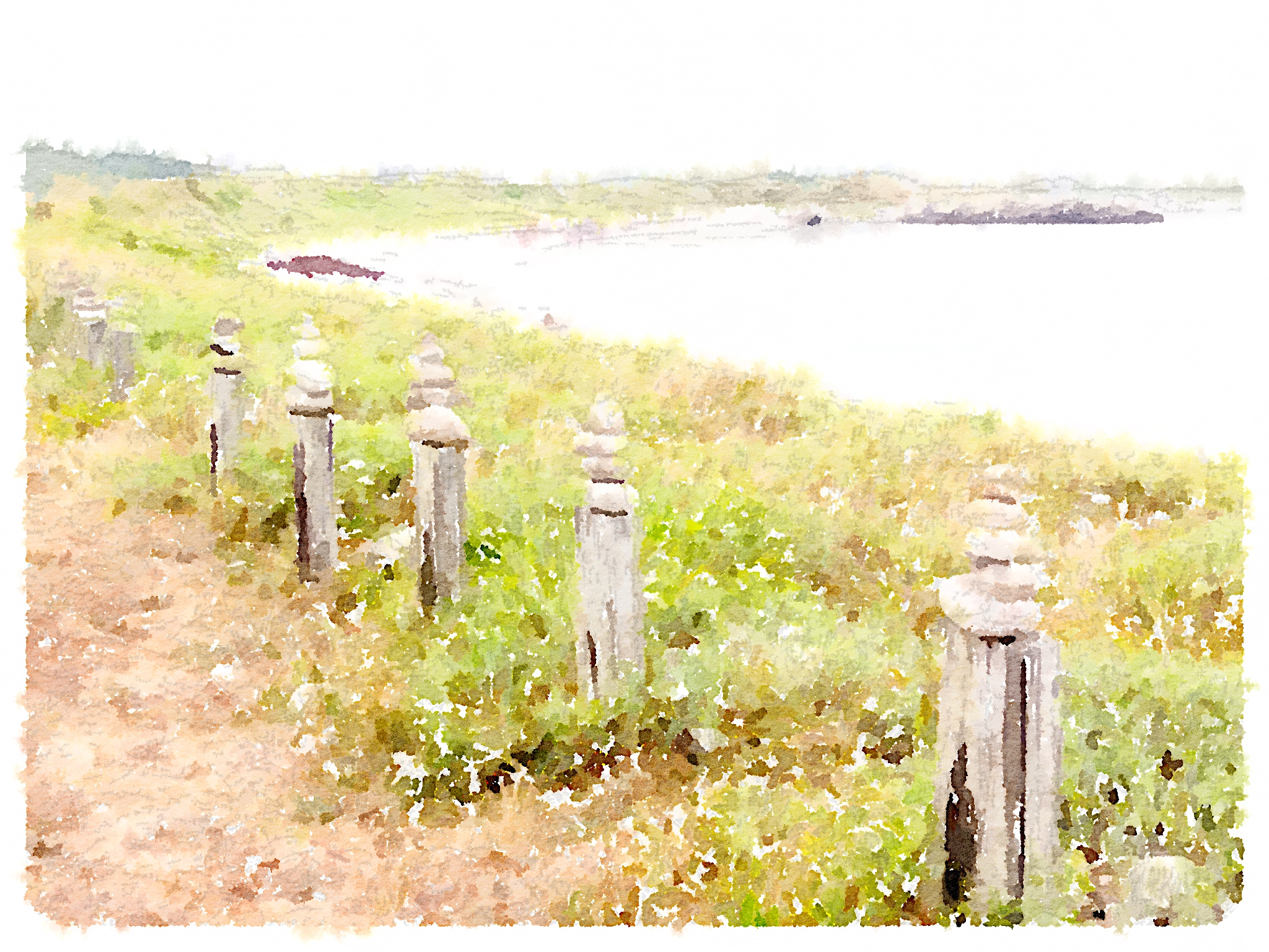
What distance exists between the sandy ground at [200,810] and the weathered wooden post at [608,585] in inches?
21.9

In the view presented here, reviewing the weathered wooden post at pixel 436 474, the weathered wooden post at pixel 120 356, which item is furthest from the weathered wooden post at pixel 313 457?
the weathered wooden post at pixel 120 356

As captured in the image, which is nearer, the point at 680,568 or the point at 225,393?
the point at 680,568

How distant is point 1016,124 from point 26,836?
203 inches

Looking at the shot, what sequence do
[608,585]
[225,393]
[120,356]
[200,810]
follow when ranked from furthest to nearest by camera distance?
[225,393]
[120,356]
[608,585]
[200,810]

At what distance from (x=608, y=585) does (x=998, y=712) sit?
171cm

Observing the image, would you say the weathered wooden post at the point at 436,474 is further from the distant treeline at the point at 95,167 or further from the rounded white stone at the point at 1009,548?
the rounded white stone at the point at 1009,548

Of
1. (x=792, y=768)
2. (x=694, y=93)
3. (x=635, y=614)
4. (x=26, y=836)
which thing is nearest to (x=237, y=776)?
(x=26, y=836)

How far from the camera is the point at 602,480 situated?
12.6ft

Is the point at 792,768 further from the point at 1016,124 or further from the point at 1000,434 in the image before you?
the point at 1016,124

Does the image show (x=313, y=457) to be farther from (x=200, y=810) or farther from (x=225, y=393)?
(x=200, y=810)

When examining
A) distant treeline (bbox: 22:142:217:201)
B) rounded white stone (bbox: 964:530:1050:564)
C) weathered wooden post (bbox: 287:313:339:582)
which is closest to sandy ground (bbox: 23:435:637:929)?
weathered wooden post (bbox: 287:313:339:582)

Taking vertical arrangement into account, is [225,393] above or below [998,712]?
above

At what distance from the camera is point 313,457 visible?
4.86m

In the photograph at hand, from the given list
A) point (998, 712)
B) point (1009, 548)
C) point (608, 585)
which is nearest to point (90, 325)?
point (608, 585)
